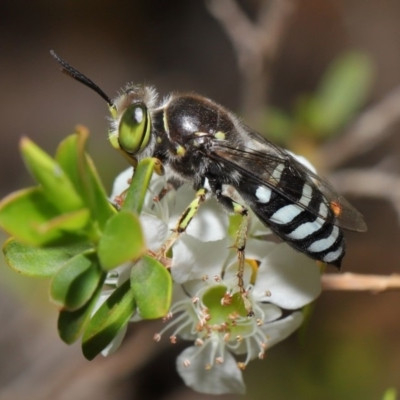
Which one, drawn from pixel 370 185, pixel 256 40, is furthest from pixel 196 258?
pixel 256 40

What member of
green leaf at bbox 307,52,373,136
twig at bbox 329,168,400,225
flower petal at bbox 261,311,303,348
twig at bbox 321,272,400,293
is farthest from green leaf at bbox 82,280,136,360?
green leaf at bbox 307,52,373,136

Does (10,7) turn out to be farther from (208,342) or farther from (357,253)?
(208,342)

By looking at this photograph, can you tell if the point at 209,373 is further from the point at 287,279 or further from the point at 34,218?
the point at 34,218

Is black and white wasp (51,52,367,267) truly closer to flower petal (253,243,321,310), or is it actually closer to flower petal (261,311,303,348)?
flower petal (253,243,321,310)

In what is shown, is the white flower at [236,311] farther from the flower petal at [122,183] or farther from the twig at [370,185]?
the twig at [370,185]

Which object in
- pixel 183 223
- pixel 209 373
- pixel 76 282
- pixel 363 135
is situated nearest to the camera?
pixel 76 282

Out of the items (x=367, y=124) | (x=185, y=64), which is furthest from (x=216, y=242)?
(x=185, y=64)

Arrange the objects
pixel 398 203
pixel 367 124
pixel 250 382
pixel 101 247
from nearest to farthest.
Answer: pixel 101 247 < pixel 398 203 < pixel 250 382 < pixel 367 124
